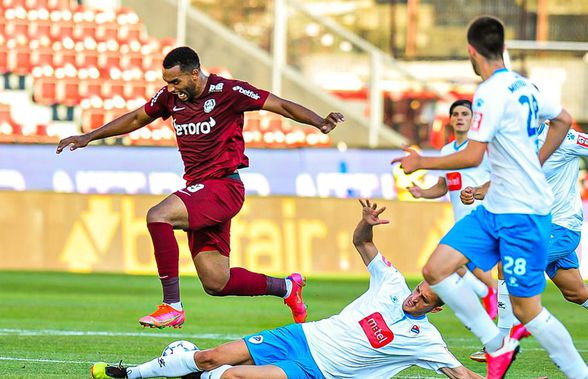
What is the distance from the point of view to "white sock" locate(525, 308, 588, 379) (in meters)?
6.68

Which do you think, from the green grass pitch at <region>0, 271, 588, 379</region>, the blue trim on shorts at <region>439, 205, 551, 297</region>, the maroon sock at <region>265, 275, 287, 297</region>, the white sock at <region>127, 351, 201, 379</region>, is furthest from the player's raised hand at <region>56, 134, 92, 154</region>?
the blue trim on shorts at <region>439, 205, 551, 297</region>

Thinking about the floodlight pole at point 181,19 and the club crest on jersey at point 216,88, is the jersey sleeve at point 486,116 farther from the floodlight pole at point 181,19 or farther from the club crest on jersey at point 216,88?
the floodlight pole at point 181,19

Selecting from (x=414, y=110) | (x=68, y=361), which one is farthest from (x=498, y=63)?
(x=414, y=110)

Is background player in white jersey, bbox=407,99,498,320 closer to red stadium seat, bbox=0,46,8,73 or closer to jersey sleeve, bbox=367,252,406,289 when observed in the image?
jersey sleeve, bbox=367,252,406,289

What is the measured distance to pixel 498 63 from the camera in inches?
262

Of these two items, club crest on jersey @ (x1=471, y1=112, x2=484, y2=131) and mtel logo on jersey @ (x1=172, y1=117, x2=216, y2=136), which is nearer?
club crest on jersey @ (x1=471, y1=112, x2=484, y2=131)

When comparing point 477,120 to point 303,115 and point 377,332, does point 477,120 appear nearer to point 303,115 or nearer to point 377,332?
point 377,332

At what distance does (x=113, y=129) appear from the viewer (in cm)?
936

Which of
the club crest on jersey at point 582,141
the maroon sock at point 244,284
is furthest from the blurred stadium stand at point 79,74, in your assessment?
the club crest on jersey at point 582,141

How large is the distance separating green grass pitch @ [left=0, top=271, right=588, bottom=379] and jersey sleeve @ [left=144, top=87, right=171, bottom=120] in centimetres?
190

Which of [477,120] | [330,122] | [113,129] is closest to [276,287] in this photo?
[330,122]

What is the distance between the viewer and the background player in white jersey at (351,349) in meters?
7.29

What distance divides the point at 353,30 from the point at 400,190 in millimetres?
10122

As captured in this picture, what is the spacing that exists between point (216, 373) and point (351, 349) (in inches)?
33.1
